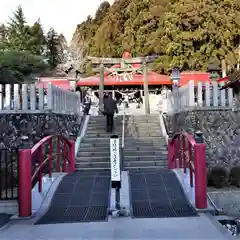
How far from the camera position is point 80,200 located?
7539 mm

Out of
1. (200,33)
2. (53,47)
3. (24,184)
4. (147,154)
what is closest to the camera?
(24,184)

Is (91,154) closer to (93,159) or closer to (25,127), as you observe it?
(93,159)

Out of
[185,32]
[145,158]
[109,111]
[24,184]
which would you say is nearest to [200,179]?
[24,184]

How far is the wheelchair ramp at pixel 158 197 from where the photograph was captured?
664 centimetres

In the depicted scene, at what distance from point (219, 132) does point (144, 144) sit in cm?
304

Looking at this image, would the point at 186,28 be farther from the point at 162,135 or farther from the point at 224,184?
the point at 224,184

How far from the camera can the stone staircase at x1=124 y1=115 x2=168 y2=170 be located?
12.5m

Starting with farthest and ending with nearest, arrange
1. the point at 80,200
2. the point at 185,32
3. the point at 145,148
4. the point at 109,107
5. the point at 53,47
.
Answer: the point at 53,47
the point at 185,32
the point at 109,107
the point at 145,148
the point at 80,200

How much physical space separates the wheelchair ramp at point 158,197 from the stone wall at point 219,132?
3.22 metres

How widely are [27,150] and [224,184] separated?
19.3 ft

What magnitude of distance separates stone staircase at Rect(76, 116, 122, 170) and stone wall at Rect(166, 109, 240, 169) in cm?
336

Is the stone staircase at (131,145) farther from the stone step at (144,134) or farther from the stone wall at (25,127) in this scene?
the stone wall at (25,127)

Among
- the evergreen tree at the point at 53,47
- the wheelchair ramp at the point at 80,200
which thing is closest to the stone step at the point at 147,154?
the wheelchair ramp at the point at 80,200

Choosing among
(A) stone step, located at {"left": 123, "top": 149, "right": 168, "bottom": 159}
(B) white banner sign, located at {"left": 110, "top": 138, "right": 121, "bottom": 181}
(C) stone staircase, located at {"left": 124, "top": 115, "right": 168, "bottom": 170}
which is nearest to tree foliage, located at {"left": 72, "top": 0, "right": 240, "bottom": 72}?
(C) stone staircase, located at {"left": 124, "top": 115, "right": 168, "bottom": 170}
